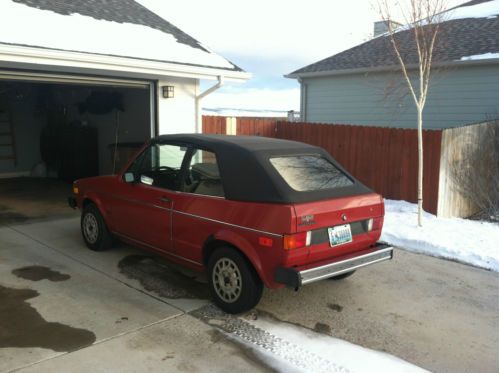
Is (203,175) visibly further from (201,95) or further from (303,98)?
(303,98)

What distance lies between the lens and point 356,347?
148 inches

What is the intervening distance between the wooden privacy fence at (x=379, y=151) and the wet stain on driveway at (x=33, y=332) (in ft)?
22.3

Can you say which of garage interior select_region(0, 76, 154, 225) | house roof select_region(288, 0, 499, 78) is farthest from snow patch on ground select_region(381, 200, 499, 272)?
garage interior select_region(0, 76, 154, 225)

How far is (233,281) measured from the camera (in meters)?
4.25

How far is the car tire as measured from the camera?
4113 mm

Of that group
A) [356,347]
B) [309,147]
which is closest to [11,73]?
[309,147]

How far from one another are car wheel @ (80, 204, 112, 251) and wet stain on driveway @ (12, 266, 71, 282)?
75cm

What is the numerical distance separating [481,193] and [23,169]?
1169 centimetres

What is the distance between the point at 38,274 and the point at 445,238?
211 inches

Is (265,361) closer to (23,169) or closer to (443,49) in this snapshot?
(443,49)

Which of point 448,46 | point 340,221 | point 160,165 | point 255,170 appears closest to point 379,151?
point 448,46

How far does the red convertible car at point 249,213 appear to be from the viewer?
395cm

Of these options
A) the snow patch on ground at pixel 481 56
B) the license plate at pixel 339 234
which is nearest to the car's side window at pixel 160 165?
the license plate at pixel 339 234

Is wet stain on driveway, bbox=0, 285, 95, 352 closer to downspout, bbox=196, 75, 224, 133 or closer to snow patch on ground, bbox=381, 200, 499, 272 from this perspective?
snow patch on ground, bbox=381, 200, 499, 272
